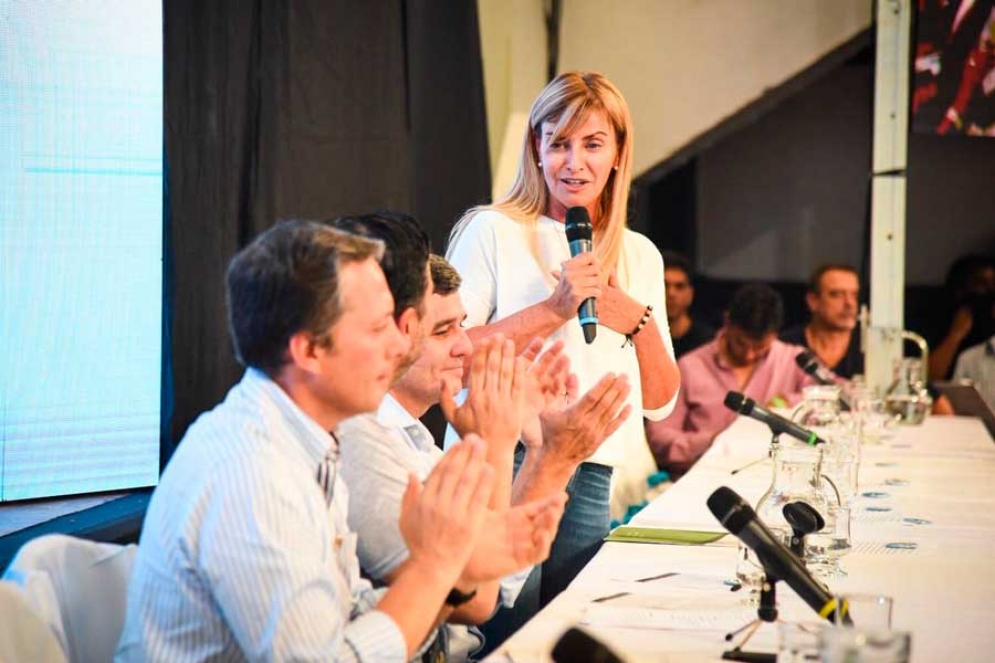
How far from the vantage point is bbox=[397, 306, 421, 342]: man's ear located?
69.5 inches

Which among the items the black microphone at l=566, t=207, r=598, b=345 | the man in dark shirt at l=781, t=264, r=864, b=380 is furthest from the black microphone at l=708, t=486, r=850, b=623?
the man in dark shirt at l=781, t=264, r=864, b=380

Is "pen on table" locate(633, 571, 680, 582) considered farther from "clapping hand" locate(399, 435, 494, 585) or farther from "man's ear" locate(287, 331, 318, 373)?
"man's ear" locate(287, 331, 318, 373)

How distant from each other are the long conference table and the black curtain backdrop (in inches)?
41.1

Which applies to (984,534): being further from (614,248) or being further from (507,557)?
(507,557)

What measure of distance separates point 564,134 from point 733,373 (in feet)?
9.25

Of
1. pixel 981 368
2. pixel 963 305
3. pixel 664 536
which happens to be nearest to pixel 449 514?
pixel 664 536

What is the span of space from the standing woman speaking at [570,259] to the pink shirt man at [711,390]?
8.09 ft

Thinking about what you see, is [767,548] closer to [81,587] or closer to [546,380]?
[546,380]

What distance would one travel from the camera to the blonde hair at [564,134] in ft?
8.39

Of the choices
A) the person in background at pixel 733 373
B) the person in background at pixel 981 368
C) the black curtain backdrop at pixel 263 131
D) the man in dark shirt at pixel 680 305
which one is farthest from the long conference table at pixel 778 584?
the person in background at pixel 981 368

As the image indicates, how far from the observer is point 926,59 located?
5977mm

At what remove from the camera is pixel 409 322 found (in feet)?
5.84

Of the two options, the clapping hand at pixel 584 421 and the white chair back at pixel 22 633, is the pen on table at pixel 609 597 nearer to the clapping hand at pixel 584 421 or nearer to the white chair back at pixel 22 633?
the clapping hand at pixel 584 421

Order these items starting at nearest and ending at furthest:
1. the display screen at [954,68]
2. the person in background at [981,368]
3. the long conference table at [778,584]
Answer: the long conference table at [778,584] < the display screen at [954,68] < the person in background at [981,368]
